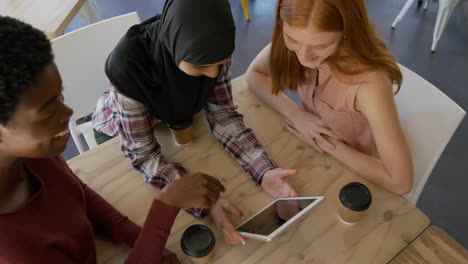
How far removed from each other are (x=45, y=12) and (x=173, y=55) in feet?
3.69

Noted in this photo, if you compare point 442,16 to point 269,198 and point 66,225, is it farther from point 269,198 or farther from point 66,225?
point 66,225

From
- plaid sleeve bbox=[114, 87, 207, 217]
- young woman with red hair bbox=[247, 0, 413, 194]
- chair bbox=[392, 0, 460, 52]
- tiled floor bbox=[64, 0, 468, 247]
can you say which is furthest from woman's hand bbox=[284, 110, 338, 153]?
chair bbox=[392, 0, 460, 52]

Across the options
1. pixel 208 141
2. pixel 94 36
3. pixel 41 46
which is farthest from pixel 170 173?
pixel 94 36

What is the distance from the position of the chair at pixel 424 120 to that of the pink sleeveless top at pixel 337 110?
0.12 m

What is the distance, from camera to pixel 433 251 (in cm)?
82

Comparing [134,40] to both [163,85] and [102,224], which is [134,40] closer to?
[163,85]

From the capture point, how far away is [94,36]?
1320 millimetres

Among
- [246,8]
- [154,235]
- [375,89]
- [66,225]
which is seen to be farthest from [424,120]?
[246,8]

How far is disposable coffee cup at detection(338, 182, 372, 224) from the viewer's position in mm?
830

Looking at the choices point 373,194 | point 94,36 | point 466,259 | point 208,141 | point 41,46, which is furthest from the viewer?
point 94,36

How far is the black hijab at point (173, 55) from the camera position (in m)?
0.83

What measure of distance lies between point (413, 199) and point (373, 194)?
284mm

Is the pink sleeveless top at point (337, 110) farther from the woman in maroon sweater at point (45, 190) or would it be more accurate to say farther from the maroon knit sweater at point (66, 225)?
the maroon knit sweater at point (66, 225)

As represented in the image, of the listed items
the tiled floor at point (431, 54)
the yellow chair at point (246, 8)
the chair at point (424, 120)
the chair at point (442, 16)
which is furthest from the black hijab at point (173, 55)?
the chair at point (442, 16)
